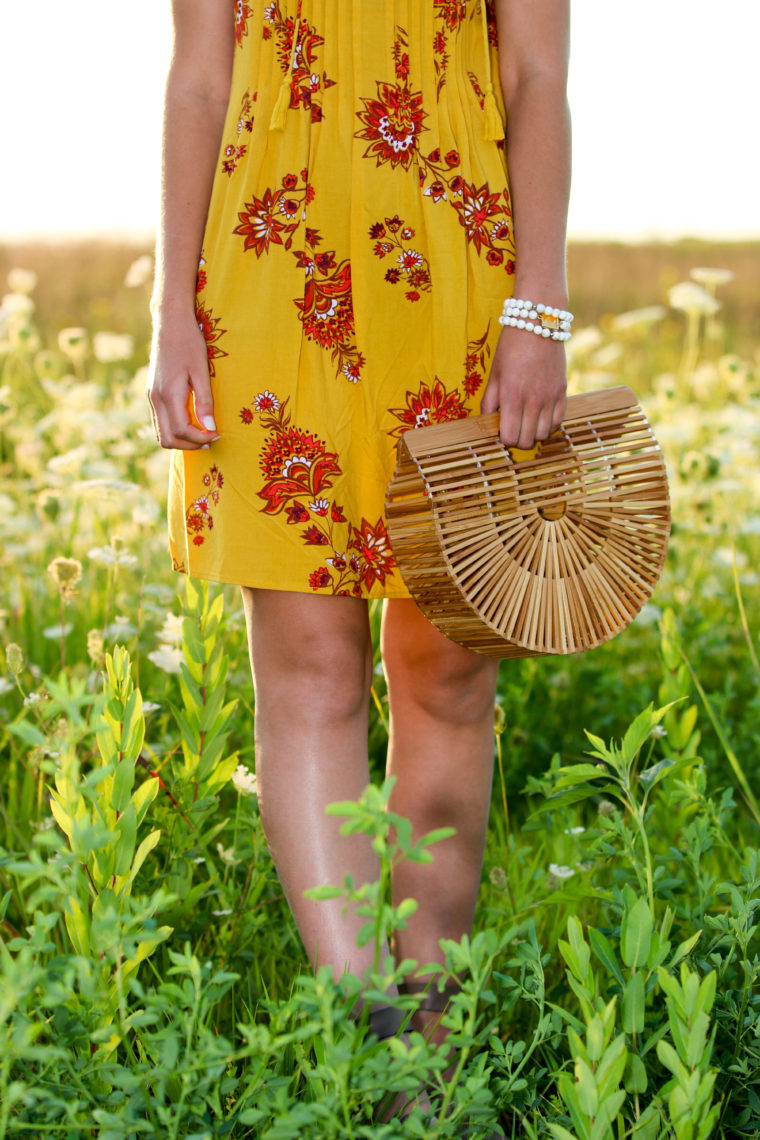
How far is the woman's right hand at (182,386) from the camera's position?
138 centimetres

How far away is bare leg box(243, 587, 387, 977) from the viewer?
1.36 metres

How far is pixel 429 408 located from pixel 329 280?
0.19m

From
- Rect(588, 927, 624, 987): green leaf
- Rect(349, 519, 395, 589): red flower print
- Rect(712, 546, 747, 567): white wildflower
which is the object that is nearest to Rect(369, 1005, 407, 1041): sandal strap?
Rect(588, 927, 624, 987): green leaf

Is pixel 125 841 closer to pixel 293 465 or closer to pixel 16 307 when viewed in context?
pixel 293 465

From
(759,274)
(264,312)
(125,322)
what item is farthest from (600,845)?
(759,274)

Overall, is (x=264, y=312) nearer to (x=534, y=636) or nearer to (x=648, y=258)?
(x=534, y=636)

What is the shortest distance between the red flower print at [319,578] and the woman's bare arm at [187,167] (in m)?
0.22

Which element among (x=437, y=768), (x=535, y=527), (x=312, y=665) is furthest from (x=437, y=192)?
(x=437, y=768)

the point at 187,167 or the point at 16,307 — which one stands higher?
the point at 16,307

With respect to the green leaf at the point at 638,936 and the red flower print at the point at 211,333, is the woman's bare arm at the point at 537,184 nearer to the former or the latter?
the red flower print at the point at 211,333

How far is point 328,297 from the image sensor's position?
1391 mm

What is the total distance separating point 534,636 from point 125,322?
6.62m

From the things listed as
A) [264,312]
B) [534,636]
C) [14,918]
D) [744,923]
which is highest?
[264,312]

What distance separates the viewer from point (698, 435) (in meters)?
3.36
